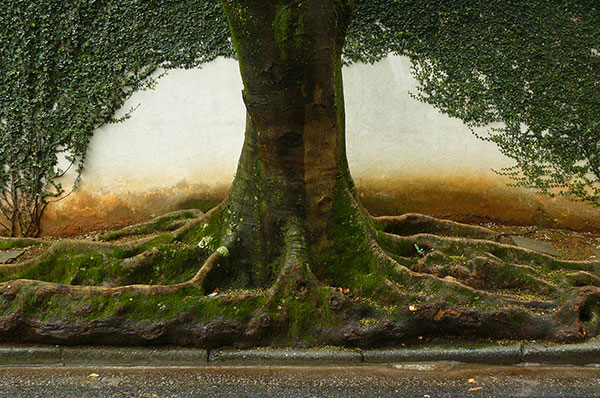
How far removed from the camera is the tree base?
3971 mm

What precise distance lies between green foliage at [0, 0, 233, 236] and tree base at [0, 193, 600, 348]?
3248mm

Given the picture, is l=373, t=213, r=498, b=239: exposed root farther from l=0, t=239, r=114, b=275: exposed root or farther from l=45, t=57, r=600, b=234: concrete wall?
l=0, t=239, r=114, b=275: exposed root

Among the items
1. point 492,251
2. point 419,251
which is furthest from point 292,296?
point 492,251

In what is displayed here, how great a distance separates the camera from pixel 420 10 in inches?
283

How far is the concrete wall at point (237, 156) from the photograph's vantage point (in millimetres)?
7211

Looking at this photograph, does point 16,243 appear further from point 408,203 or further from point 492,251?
point 492,251

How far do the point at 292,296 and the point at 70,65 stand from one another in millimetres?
5435

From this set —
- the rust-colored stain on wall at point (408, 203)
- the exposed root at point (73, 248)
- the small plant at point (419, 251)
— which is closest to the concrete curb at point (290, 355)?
the exposed root at point (73, 248)

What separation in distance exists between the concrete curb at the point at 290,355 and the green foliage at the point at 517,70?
3.70 m

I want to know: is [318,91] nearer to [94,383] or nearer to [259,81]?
[259,81]

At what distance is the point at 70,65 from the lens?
7512 millimetres

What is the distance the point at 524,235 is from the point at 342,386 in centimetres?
424

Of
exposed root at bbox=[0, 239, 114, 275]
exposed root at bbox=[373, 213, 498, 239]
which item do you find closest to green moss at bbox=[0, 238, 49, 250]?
exposed root at bbox=[0, 239, 114, 275]

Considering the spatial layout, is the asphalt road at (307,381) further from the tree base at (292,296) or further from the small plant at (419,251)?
the small plant at (419,251)
